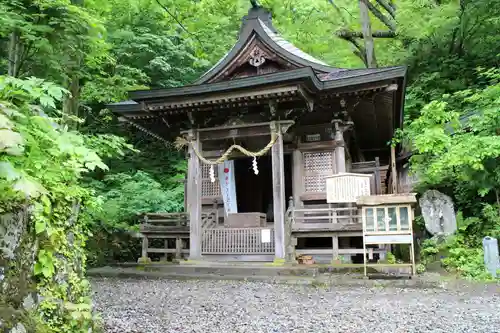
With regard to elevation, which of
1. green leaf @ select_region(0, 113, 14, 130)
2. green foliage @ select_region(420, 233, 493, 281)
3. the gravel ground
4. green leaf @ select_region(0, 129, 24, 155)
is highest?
green leaf @ select_region(0, 113, 14, 130)

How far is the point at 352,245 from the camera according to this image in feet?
34.9

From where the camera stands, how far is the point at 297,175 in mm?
10750

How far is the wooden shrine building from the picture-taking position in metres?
9.07

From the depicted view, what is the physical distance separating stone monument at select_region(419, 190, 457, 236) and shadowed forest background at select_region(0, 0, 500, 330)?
0.38 meters

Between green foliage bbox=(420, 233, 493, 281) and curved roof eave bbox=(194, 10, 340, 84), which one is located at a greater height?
curved roof eave bbox=(194, 10, 340, 84)

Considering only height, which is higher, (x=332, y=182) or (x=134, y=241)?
(x=332, y=182)

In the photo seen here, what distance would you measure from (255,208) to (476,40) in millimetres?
11922

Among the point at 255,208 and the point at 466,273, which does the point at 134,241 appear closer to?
the point at 255,208

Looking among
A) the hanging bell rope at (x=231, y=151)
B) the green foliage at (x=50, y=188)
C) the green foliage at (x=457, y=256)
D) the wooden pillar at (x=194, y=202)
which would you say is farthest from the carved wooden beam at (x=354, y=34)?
the green foliage at (x=50, y=188)

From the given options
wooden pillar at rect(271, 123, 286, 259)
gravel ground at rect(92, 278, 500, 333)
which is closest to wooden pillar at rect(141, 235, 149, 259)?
gravel ground at rect(92, 278, 500, 333)

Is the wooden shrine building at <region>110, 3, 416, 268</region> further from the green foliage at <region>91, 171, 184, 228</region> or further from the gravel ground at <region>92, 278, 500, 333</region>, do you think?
the green foliage at <region>91, 171, 184, 228</region>

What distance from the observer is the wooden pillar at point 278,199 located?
9102mm

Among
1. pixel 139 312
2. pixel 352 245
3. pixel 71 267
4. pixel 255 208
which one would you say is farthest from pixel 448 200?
pixel 71 267

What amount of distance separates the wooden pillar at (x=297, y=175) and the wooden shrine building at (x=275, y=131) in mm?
27
